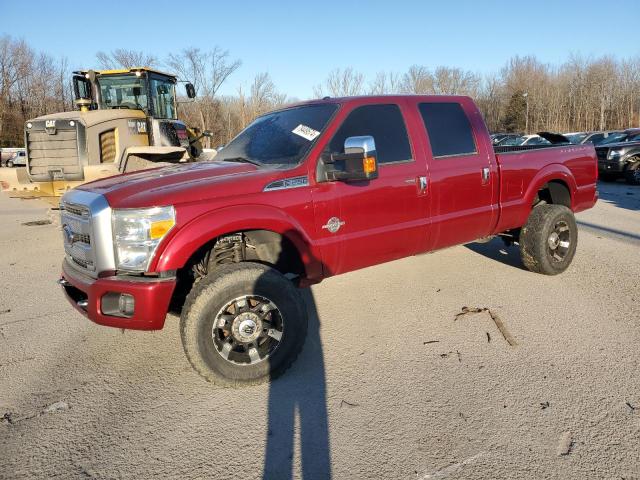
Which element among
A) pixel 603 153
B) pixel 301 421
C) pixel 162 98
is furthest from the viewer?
pixel 603 153

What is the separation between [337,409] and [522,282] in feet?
10.6

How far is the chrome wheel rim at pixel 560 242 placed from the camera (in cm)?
526

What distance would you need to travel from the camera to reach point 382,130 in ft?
13.3

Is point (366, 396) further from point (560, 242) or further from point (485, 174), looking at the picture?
point (560, 242)

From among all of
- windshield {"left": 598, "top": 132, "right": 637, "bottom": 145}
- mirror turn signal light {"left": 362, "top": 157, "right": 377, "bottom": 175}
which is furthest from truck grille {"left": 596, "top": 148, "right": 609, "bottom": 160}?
mirror turn signal light {"left": 362, "top": 157, "right": 377, "bottom": 175}

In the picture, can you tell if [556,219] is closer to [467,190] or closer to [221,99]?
[467,190]

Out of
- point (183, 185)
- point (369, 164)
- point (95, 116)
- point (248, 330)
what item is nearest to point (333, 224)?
point (369, 164)

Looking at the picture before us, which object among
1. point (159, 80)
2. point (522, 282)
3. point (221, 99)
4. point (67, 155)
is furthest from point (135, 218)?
point (221, 99)

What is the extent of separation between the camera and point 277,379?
10.9 feet

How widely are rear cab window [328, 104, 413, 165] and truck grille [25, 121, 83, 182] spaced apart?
6.25m

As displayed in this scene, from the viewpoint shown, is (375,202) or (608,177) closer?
(375,202)

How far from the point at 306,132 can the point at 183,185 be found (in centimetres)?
119

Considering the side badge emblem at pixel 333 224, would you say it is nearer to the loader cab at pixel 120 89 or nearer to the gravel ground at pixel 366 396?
the gravel ground at pixel 366 396

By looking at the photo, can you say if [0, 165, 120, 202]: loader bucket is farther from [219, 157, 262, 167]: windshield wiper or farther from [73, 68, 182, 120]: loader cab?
[219, 157, 262, 167]: windshield wiper
